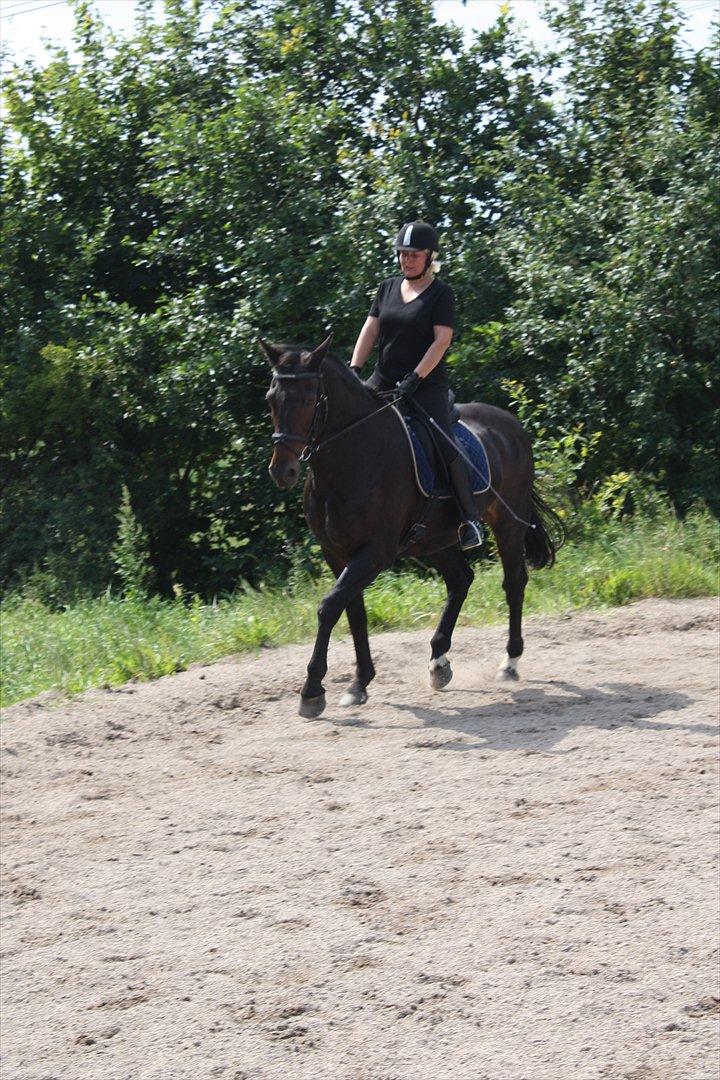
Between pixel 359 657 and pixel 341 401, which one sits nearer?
pixel 341 401

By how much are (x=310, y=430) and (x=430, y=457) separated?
1.09 metres

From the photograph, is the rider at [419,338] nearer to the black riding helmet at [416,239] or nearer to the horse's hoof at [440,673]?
the black riding helmet at [416,239]

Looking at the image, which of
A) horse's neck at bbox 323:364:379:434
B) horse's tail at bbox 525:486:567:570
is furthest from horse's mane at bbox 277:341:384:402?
horse's tail at bbox 525:486:567:570

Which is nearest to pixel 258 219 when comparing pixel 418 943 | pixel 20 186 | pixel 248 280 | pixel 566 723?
pixel 248 280

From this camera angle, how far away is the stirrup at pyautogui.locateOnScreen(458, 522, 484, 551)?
9117mm

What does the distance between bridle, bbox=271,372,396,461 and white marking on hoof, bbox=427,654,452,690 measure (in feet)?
5.64

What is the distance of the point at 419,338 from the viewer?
8.73 m

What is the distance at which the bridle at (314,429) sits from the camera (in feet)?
25.9

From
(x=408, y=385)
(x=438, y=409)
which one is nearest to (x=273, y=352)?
(x=408, y=385)

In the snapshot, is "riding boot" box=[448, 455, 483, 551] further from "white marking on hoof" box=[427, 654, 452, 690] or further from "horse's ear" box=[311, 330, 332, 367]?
"horse's ear" box=[311, 330, 332, 367]

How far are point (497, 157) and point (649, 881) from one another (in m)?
12.5

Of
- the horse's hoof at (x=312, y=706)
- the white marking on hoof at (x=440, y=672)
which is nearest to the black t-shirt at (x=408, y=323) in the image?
the white marking on hoof at (x=440, y=672)

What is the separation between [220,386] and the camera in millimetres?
16250

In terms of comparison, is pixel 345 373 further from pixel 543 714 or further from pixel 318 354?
pixel 543 714
